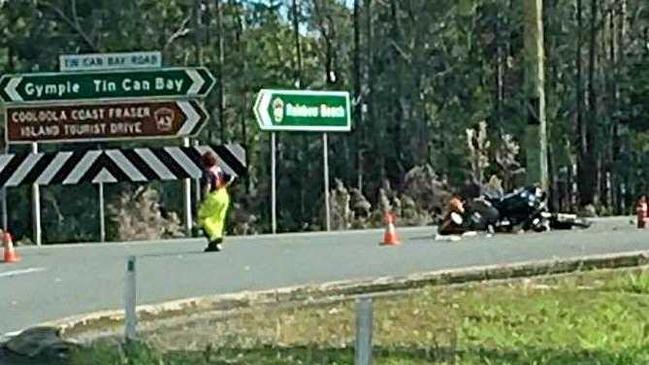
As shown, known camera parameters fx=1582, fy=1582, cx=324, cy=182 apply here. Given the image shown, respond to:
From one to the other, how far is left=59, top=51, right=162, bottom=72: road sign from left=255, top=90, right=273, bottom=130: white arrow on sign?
2479 mm

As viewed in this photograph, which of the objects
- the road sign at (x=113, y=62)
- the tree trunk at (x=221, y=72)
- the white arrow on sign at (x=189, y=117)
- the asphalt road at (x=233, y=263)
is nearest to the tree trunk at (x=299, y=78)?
the tree trunk at (x=221, y=72)

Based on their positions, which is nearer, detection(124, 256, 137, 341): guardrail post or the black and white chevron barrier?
detection(124, 256, 137, 341): guardrail post

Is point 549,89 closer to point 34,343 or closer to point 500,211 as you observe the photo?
point 500,211

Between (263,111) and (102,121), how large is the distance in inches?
124

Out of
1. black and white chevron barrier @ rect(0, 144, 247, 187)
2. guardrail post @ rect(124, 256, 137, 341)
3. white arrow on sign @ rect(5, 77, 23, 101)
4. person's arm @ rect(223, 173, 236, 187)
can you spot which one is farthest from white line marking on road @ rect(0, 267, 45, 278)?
white arrow on sign @ rect(5, 77, 23, 101)

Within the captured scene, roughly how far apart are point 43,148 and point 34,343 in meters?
26.1

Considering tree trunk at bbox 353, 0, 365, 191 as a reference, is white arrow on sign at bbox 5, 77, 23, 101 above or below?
below

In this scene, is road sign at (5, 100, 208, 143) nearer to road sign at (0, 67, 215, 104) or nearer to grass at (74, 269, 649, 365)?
road sign at (0, 67, 215, 104)

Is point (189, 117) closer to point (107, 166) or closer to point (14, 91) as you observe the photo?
point (107, 166)

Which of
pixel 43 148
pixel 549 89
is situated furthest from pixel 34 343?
pixel 549 89

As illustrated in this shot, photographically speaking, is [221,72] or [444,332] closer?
[444,332]

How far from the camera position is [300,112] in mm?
27938

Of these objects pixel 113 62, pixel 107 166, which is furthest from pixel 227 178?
pixel 113 62

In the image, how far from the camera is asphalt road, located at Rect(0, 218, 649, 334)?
14367mm
